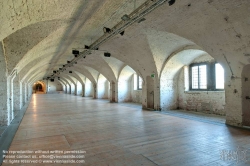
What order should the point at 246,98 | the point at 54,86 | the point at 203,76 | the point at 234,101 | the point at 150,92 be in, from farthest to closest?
the point at 54,86 < the point at 150,92 < the point at 203,76 < the point at 234,101 < the point at 246,98

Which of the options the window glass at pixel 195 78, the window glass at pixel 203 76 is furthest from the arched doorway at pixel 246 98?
the window glass at pixel 195 78

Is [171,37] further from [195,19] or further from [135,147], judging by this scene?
[135,147]

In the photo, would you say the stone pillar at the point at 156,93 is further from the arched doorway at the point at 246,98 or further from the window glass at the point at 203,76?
the arched doorway at the point at 246,98

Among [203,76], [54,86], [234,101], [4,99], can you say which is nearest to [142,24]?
[234,101]

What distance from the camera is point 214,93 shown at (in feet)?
28.9

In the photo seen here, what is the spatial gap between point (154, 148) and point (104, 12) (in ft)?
13.2

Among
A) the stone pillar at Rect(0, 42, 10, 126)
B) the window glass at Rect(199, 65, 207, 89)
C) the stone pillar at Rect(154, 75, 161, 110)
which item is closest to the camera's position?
the stone pillar at Rect(0, 42, 10, 126)

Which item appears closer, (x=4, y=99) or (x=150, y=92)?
(x=4, y=99)

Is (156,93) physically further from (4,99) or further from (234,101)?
(4,99)

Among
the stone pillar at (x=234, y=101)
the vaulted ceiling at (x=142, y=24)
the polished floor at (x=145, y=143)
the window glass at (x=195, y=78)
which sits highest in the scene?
the vaulted ceiling at (x=142, y=24)

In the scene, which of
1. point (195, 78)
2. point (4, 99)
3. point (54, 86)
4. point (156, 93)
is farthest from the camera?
point (54, 86)

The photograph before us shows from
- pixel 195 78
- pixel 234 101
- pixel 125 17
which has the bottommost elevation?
pixel 234 101

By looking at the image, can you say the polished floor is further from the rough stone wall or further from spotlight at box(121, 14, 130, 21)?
the rough stone wall

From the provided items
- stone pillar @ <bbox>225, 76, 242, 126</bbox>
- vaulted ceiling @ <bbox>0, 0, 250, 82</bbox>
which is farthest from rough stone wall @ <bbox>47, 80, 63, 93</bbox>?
stone pillar @ <bbox>225, 76, 242, 126</bbox>
